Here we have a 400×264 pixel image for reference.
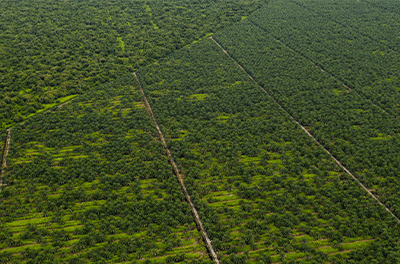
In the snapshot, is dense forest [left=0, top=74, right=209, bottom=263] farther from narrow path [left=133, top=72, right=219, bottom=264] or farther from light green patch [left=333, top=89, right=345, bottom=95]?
light green patch [left=333, top=89, right=345, bottom=95]

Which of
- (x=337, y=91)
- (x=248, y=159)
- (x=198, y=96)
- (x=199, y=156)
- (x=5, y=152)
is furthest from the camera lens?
(x=337, y=91)

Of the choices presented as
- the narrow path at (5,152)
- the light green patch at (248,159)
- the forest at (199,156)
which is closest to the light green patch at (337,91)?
the forest at (199,156)

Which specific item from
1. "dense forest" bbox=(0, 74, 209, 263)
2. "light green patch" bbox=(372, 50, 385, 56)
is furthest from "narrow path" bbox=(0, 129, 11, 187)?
"light green patch" bbox=(372, 50, 385, 56)

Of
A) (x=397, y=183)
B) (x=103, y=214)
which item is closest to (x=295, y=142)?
(x=397, y=183)

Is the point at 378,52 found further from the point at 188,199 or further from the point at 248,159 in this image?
the point at 188,199

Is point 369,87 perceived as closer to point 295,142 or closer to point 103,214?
point 295,142

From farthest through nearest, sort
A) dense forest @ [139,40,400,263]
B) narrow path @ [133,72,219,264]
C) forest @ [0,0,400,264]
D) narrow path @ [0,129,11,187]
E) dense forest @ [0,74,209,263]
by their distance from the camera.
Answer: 1. narrow path @ [0,129,11,187]
2. forest @ [0,0,400,264]
3. dense forest @ [139,40,400,263]
4. narrow path @ [133,72,219,264]
5. dense forest @ [0,74,209,263]

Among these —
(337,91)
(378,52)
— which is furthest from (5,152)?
(378,52)

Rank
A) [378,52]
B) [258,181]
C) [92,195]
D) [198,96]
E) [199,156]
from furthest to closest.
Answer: [378,52] < [198,96] < [199,156] < [258,181] < [92,195]
